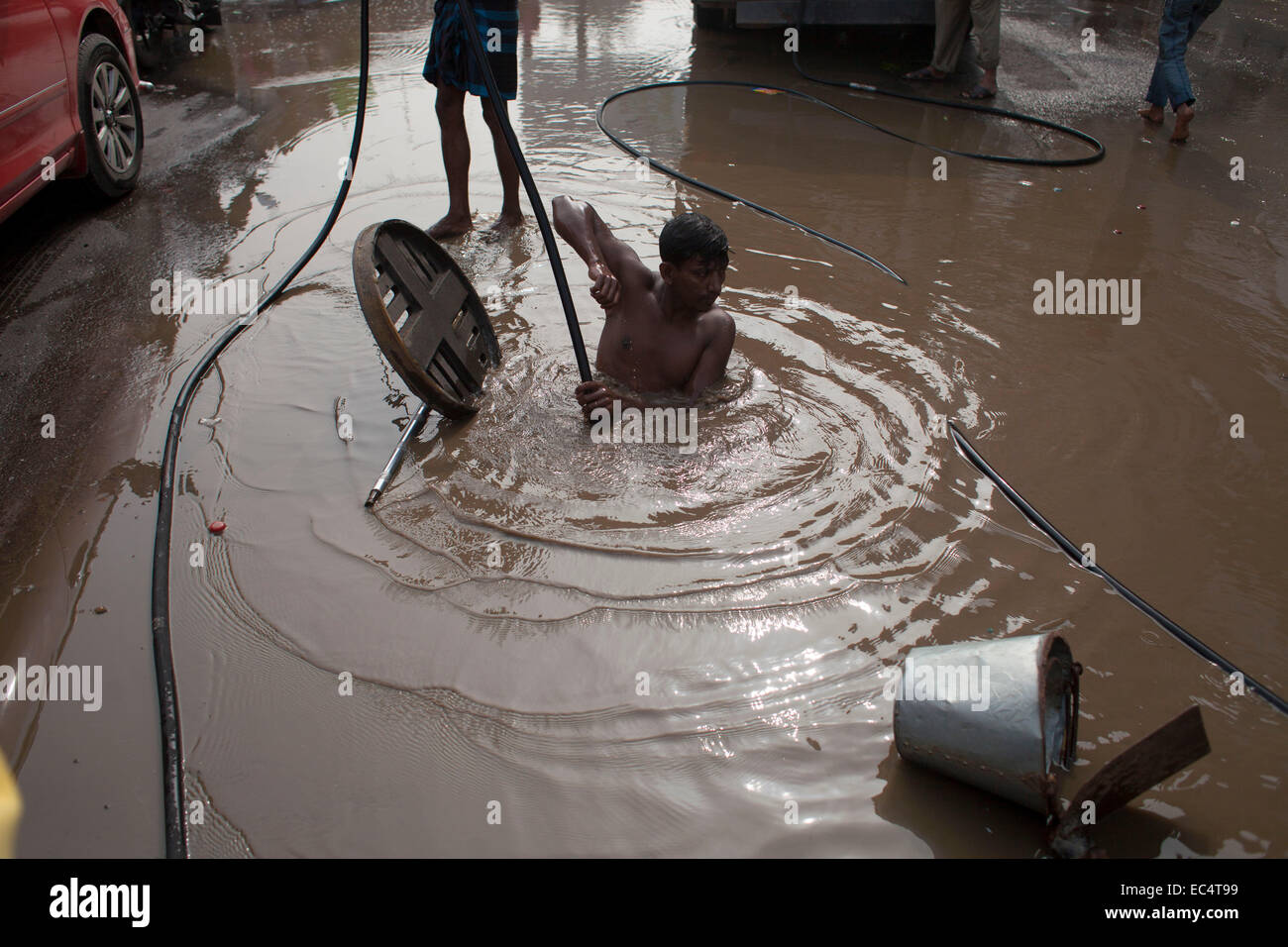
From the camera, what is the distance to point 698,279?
329 centimetres

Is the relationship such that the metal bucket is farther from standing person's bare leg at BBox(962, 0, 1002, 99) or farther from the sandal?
the sandal

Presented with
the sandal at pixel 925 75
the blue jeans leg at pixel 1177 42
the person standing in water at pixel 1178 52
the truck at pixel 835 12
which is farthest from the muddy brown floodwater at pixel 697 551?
the truck at pixel 835 12

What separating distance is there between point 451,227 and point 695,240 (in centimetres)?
245

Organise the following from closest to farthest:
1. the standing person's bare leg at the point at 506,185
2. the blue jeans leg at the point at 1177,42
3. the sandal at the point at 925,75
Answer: the standing person's bare leg at the point at 506,185 < the blue jeans leg at the point at 1177,42 < the sandal at the point at 925,75

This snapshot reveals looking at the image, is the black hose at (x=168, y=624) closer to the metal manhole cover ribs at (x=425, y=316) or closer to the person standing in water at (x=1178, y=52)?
the metal manhole cover ribs at (x=425, y=316)

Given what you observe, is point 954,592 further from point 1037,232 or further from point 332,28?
point 332,28

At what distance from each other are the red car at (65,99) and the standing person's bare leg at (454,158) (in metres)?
2.00

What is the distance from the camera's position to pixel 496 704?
7.75 feet

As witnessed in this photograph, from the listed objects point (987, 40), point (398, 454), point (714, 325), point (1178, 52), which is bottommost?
point (398, 454)

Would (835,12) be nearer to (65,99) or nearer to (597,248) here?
(597,248)

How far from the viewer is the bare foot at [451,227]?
509cm

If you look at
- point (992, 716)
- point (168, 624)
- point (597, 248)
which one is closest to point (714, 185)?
point (597, 248)
